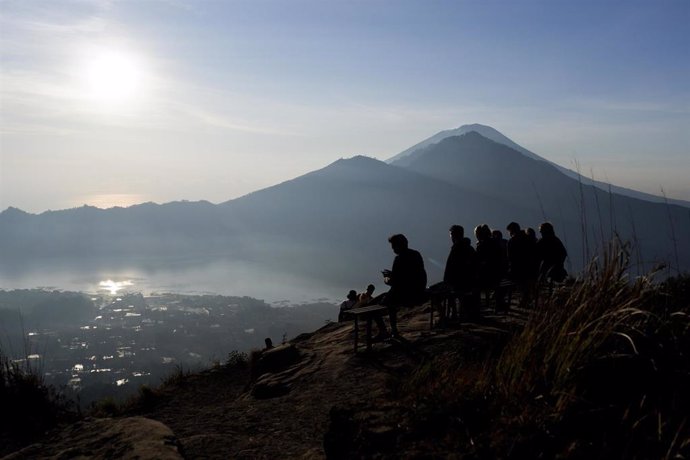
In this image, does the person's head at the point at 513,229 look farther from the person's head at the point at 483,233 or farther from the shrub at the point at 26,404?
the shrub at the point at 26,404

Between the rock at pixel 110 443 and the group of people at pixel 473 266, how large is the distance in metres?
4.04

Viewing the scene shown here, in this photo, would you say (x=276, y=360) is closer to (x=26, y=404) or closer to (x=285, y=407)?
(x=285, y=407)

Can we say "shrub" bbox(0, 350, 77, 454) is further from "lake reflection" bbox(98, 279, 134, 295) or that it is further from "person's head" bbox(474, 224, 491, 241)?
"lake reflection" bbox(98, 279, 134, 295)

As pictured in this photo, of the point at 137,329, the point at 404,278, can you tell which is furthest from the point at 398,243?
the point at 137,329

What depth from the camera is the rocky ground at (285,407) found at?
352cm

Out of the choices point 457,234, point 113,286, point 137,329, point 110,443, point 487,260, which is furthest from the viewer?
point 113,286

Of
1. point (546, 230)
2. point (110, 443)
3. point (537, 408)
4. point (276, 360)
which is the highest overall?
point (546, 230)

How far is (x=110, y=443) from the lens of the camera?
156 inches

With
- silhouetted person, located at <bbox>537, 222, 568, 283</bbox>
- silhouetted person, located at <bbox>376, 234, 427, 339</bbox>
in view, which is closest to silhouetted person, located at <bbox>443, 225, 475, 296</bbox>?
silhouetted person, located at <bbox>376, 234, 427, 339</bbox>

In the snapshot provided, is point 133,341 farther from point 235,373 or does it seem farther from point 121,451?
point 121,451

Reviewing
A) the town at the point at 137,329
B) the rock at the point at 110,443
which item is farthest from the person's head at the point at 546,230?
the town at the point at 137,329

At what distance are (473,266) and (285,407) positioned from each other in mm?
4130

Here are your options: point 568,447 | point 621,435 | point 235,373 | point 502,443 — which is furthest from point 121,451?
point 235,373

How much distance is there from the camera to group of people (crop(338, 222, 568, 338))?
7473 millimetres
